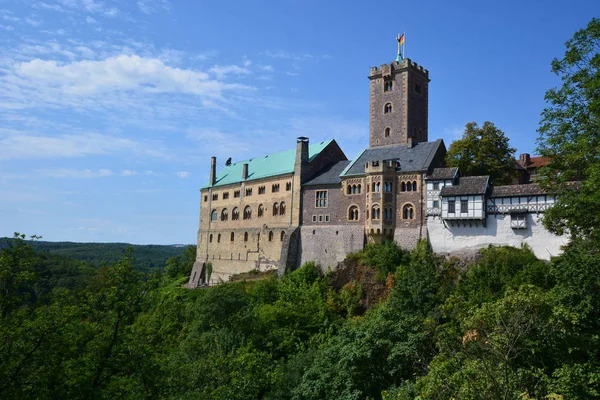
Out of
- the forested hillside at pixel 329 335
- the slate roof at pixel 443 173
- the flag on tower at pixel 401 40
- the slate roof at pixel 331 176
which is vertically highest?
the flag on tower at pixel 401 40

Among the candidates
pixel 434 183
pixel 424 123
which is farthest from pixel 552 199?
pixel 424 123

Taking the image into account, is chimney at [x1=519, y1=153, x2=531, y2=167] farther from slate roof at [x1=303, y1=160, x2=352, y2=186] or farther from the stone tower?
slate roof at [x1=303, y1=160, x2=352, y2=186]

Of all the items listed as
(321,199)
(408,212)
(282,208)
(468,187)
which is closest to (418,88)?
(408,212)

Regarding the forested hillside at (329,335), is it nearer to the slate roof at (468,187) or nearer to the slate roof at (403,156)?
the slate roof at (468,187)

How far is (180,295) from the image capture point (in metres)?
57.2

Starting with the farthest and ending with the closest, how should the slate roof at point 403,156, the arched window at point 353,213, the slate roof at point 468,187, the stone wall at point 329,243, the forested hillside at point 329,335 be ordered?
the arched window at point 353,213 < the stone wall at point 329,243 < the slate roof at point 403,156 < the slate roof at point 468,187 < the forested hillside at point 329,335

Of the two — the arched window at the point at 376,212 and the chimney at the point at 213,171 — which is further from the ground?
the chimney at the point at 213,171

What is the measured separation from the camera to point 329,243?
48469 mm

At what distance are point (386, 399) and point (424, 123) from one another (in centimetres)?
3568

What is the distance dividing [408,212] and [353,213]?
19.1ft

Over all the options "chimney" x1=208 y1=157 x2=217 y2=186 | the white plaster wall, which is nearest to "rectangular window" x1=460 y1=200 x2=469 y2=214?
the white plaster wall

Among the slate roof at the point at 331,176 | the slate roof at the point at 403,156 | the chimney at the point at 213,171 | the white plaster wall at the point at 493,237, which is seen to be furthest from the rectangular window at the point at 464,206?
the chimney at the point at 213,171

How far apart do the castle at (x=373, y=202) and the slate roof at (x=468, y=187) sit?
78 mm

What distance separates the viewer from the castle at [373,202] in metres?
39.0
